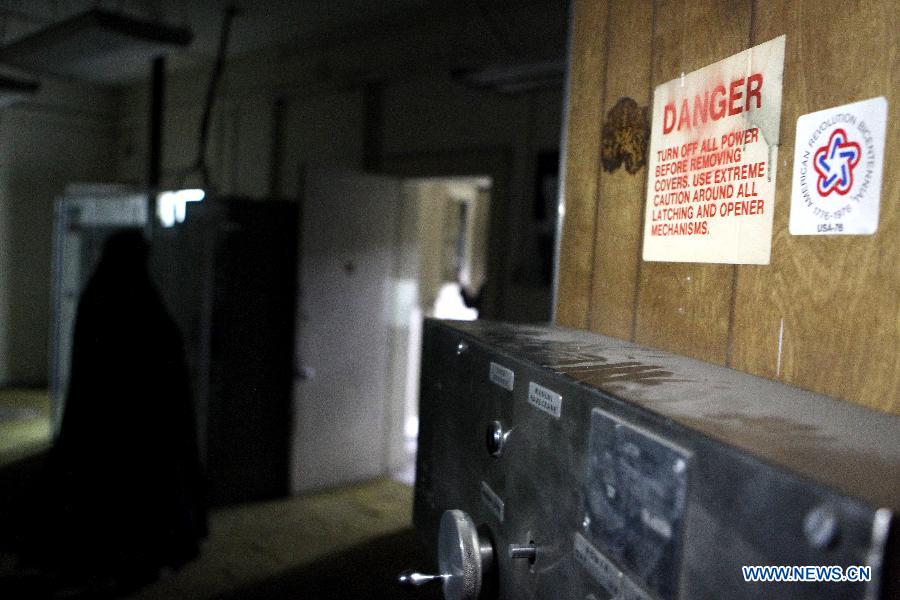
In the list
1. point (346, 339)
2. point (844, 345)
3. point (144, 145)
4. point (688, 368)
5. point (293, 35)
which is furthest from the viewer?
point (144, 145)

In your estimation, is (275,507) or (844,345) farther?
(275,507)

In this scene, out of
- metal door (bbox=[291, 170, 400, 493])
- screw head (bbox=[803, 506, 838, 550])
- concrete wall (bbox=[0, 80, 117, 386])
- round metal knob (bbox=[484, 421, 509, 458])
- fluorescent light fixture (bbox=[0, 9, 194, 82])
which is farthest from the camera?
concrete wall (bbox=[0, 80, 117, 386])

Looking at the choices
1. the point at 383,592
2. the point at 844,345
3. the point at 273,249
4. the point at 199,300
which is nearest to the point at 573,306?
the point at 844,345

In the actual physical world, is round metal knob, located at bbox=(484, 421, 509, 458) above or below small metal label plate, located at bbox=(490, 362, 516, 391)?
below

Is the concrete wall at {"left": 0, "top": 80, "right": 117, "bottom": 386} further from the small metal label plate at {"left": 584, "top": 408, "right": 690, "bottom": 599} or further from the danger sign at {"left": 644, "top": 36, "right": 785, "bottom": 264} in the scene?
the small metal label plate at {"left": 584, "top": 408, "right": 690, "bottom": 599}

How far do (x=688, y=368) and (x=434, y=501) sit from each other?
0.45 meters

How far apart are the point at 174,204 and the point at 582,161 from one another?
337 centimetres

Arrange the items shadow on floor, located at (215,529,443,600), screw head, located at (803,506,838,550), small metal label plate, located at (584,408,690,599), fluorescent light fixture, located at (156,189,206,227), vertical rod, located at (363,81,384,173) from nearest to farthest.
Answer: screw head, located at (803,506,838,550) → small metal label plate, located at (584,408,690,599) → shadow on floor, located at (215,529,443,600) → fluorescent light fixture, located at (156,189,206,227) → vertical rod, located at (363,81,384,173)

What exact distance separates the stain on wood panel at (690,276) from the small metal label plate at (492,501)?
0.27m

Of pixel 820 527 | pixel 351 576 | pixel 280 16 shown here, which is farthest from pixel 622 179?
pixel 280 16

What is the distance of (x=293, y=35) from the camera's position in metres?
4.57

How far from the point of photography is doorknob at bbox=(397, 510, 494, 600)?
0.75m

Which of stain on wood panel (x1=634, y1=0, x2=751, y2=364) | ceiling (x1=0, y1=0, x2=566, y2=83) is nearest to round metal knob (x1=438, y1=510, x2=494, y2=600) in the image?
stain on wood panel (x1=634, y1=0, x2=751, y2=364)

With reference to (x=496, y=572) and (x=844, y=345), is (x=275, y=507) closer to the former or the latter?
(x=496, y=572)
